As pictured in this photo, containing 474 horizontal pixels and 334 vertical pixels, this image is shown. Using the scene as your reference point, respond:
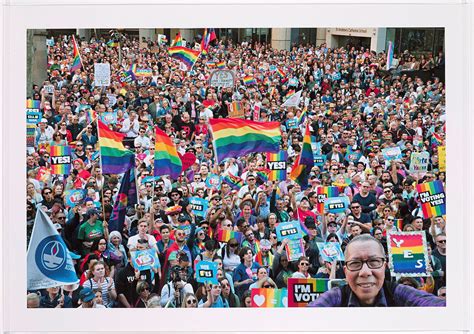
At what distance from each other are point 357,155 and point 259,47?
829 mm

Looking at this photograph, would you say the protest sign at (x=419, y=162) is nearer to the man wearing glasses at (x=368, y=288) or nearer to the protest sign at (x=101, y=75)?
the man wearing glasses at (x=368, y=288)

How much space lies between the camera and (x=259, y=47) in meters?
3.90

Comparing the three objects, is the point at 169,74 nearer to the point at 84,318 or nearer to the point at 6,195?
the point at 6,195

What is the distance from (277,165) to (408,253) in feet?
2.93

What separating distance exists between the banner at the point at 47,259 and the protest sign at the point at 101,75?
791 mm

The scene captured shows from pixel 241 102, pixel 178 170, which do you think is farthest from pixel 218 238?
pixel 241 102

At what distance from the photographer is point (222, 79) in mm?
3975

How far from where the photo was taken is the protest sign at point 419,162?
156 inches

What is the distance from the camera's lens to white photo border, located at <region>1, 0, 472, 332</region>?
3863 mm

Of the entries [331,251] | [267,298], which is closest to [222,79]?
[331,251]

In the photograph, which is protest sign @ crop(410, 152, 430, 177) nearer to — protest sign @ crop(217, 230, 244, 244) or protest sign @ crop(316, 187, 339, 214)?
protest sign @ crop(316, 187, 339, 214)

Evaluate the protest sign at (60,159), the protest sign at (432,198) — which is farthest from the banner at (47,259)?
the protest sign at (432,198)

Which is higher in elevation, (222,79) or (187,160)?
(222,79)

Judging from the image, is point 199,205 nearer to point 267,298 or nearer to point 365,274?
point 267,298
